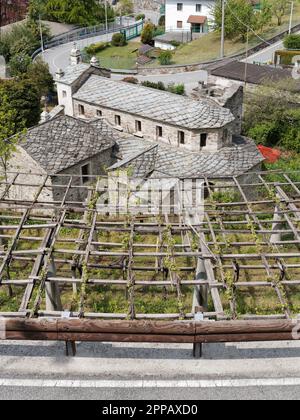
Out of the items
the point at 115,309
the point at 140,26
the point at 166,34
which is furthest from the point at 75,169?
the point at 140,26

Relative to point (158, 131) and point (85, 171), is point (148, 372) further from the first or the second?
point (158, 131)

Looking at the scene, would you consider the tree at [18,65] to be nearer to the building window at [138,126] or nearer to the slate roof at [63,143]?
the slate roof at [63,143]

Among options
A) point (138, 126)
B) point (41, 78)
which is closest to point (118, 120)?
point (138, 126)

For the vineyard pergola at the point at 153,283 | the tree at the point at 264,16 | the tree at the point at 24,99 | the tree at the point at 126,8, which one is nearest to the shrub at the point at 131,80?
the tree at the point at 24,99

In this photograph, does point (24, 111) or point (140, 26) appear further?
point (140, 26)

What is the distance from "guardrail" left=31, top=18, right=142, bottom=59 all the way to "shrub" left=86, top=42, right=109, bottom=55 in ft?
17.2

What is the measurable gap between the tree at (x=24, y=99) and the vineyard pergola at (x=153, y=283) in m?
26.3

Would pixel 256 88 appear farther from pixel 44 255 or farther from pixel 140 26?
pixel 140 26

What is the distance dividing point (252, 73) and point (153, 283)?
1644 inches

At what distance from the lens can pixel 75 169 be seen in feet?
97.5

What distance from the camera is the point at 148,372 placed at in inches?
354

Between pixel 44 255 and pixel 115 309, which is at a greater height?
pixel 44 255

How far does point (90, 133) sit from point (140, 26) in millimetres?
67958

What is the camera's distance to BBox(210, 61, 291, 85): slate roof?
153ft
